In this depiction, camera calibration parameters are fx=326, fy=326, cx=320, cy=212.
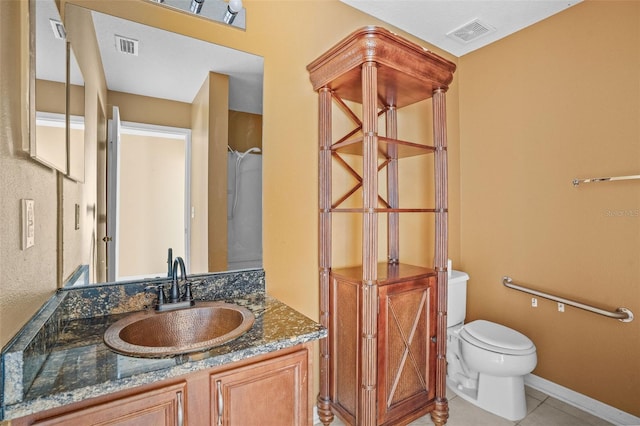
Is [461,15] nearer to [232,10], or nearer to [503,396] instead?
[232,10]

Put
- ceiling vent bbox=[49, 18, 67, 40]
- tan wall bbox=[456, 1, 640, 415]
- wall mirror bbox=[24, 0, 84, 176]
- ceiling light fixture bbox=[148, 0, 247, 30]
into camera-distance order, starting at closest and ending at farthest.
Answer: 1. wall mirror bbox=[24, 0, 84, 176]
2. ceiling vent bbox=[49, 18, 67, 40]
3. ceiling light fixture bbox=[148, 0, 247, 30]
4. tan wall bbox=[456, 1, 640, 415]

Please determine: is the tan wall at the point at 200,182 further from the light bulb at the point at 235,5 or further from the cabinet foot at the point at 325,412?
the cabinet foot at the point at 325,412

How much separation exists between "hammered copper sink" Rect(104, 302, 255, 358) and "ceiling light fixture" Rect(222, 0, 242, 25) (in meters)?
1.39

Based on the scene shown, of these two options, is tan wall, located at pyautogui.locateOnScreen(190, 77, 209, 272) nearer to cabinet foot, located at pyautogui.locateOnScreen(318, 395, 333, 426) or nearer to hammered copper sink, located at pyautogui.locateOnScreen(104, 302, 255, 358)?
hammered copper sink, located at pyautogui.locateOnScreen(104, 302, 255, 358)

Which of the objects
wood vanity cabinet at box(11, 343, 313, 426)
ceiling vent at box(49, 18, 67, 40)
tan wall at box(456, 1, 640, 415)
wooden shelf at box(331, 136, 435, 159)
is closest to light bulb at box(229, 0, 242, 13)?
ceiling vent at box(49, 18, 67, 40)

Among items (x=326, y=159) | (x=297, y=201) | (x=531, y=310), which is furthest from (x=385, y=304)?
(x=531, y=310)

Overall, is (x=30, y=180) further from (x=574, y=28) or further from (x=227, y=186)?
(x=574, y=28)

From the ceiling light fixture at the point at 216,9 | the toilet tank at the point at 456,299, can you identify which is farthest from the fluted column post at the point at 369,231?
the toilet tank at the point at 456,299

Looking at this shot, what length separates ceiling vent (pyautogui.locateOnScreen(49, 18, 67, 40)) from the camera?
1068mm

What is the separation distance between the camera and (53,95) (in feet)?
3.43

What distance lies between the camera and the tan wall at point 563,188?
195 cm

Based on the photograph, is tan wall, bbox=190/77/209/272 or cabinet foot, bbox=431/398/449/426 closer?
tan wall, bbox=190/77/209/272

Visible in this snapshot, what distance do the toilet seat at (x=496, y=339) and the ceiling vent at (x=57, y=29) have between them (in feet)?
8.48

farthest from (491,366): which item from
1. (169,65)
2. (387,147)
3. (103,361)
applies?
(169,65)
